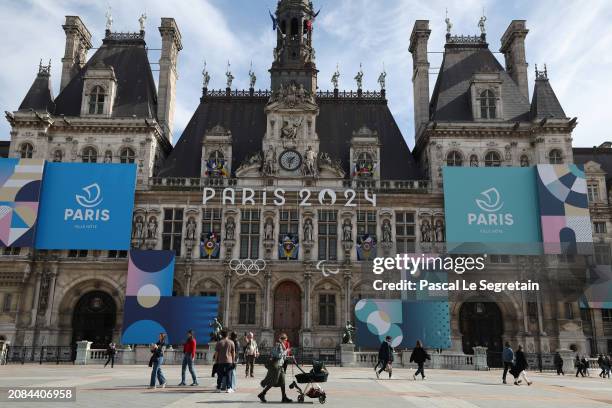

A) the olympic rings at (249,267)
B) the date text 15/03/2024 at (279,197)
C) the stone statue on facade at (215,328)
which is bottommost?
the stone statue on facade at (215,328)

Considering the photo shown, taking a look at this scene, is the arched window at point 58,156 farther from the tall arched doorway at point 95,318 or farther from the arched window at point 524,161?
the arched window at point 524,161

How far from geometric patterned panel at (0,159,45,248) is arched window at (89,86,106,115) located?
598 cm

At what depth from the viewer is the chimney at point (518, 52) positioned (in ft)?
165

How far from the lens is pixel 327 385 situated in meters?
20.1

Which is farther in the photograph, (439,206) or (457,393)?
(439,206)

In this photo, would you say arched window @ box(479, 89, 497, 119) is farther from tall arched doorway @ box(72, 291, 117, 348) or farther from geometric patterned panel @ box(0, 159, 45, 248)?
geometric patterned panel @ box(0, 159, 45, 248)

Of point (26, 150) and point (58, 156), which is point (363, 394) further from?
point (26, 150)

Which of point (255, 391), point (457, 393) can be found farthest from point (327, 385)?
point (457, 393)

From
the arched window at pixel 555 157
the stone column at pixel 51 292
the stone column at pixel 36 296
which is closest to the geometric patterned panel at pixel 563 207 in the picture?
the arched window at pixel 555 157

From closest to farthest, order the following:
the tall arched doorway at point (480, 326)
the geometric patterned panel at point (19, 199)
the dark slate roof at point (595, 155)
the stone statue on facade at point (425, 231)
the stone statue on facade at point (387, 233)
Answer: the geometric patterned panel at point (19, 199), the tall arched doorway at point (480, 326), the stone statue on facade at point (387, 233), the stone statue on facade at point (425, 231), the dark slate roof at point (595, 155)

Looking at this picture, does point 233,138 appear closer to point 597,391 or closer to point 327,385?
point 327,385

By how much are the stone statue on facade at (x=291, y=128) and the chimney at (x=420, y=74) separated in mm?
10957

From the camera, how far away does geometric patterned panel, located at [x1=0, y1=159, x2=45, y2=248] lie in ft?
134

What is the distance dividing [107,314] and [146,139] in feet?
43.9
